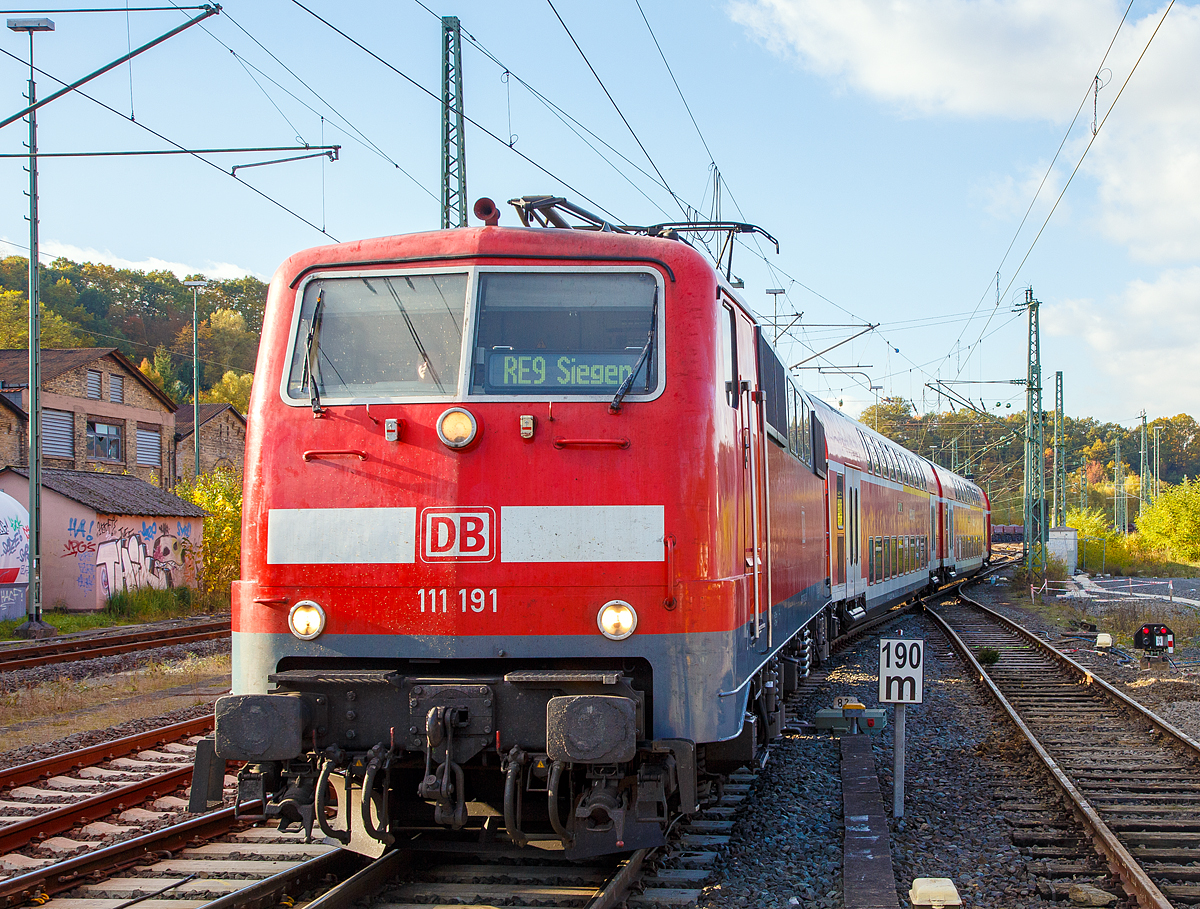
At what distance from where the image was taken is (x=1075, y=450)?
108125 mm

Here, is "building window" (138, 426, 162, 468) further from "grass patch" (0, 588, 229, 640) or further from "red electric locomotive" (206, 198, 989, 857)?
"red electric locomotive" (206, 198, 989, 857)

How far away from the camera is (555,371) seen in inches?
211

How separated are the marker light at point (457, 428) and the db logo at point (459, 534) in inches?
13.1

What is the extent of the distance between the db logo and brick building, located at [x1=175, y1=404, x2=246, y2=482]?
3939cm

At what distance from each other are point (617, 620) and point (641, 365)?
1.29 metres

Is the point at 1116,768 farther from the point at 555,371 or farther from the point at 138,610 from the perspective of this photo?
the point at 138,610

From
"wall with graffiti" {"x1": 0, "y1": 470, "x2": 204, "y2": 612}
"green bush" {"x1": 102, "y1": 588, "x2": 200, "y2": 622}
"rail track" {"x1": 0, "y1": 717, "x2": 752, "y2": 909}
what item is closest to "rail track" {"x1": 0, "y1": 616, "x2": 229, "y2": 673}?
"green bush" {"x1": 102, "y1": 588, "x2": 200, "y2": 622}

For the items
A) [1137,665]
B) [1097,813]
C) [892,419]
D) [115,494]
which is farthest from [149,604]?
[892,419]

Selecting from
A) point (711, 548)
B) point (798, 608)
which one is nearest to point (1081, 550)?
point (798, 608)

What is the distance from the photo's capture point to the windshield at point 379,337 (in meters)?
5.44

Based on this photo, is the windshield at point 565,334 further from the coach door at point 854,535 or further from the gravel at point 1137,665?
the coach door at point 854,535

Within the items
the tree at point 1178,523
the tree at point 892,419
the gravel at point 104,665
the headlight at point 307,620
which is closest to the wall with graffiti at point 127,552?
the gravel at point 104,665

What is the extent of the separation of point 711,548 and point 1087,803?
13.6 ft

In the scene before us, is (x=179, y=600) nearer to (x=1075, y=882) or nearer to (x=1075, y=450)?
(x=1075, y=882)
